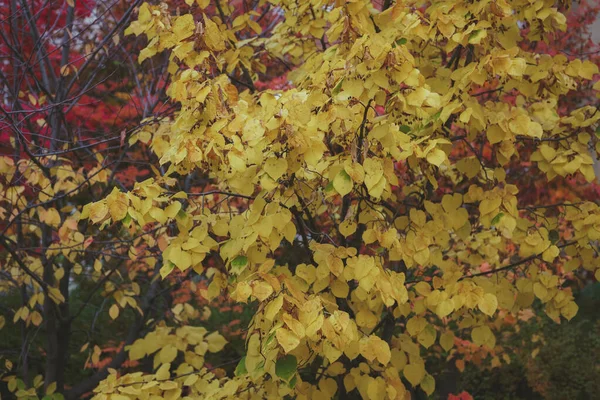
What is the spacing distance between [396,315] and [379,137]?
1.12 meters

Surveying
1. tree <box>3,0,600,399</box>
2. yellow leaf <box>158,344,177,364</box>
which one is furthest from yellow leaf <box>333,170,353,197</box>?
yellow leaf <box>158,344,177,364</box>

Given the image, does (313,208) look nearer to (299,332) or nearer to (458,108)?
(458,108)

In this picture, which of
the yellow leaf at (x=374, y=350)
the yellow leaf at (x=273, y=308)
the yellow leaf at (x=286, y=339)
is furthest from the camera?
the yellow leaf at (x=374, y=350)

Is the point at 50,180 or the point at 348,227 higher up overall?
the point at 50,180

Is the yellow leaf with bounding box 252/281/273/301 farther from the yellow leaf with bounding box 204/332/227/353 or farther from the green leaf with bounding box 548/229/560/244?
the yellow leaf with bounding box 204/332/227/353

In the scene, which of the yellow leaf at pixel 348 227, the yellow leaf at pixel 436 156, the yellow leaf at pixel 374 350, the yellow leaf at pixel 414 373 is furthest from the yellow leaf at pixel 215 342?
the yellow leaf at pixel 436 156

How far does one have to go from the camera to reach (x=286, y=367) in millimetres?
2207

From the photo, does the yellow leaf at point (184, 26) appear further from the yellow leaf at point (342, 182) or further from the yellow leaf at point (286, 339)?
the yellow leaf at point (286, 339)

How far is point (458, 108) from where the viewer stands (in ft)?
8.43

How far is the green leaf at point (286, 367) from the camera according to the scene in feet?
7.17

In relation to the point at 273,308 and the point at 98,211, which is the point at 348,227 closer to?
the point at 273,308

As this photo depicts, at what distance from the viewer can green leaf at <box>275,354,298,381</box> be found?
2186 mm

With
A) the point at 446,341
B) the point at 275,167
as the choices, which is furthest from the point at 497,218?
the point at 275,167

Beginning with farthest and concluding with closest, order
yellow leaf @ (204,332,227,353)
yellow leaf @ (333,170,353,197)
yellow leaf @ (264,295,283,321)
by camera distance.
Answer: yellow leaf @ (204,332,227,353) < yellow leaf @ (333,170,353,197) < yellow leaf @ (264,295,283,321)
